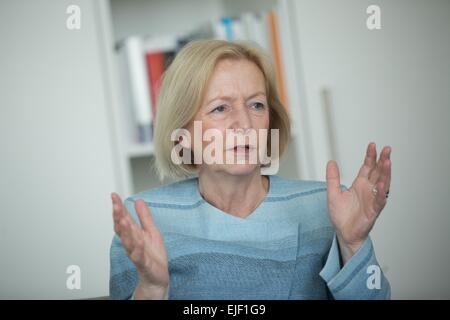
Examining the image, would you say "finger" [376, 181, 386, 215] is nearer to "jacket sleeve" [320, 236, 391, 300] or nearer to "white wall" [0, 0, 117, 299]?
"jacket sleeve" [320, 236, 391, 300]

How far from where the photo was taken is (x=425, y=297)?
1503 mm

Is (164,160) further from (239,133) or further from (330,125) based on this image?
(330,125)

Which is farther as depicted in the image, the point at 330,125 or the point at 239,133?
the point at 330,125

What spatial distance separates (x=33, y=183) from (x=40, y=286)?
0.26 metres

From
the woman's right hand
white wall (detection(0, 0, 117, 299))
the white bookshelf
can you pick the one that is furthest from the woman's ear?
the white bookshelf

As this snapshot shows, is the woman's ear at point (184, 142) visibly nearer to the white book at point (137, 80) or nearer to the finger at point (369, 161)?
the finger at point (369, 161)

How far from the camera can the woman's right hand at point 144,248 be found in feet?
2.29

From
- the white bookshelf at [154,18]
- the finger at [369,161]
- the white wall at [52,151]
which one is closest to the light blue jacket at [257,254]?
the finger at [369,161]

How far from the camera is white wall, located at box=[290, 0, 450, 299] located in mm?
1540

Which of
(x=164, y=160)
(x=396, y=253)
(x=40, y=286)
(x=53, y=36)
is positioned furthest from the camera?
(x=396, y=253)

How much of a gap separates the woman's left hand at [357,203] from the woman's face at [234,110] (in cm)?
18

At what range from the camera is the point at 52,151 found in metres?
1.43

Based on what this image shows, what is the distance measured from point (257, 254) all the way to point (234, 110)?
0.26 meters

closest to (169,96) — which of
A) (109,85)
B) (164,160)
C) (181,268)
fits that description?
(164,160)
